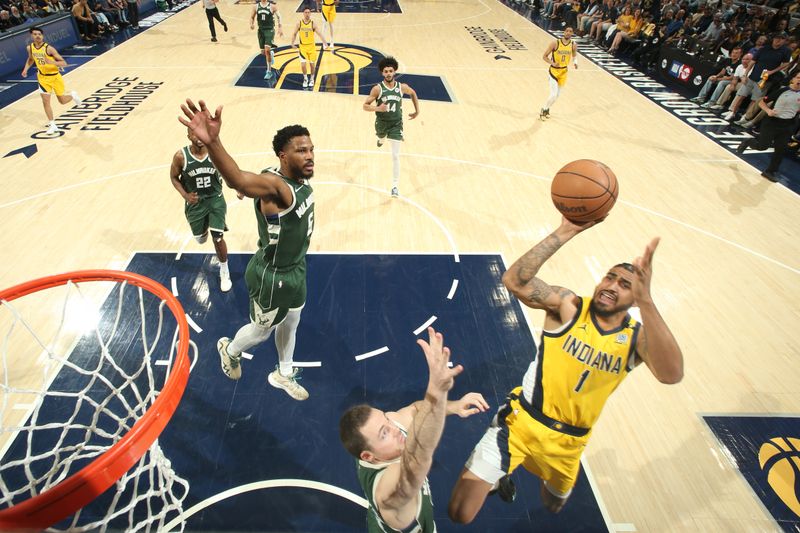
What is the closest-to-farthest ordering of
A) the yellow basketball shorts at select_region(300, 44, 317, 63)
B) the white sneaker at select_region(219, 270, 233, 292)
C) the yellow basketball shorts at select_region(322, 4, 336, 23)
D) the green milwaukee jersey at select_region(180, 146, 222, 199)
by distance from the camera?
the green milwaukee jersey at select_region(180, 146, 222, 199), the white sneaker at select_region(219, 270, 233, 292), the yellow basketball shorts at select_region(300, 44, 317, 63), the yellow basketball shorts at select_region(322, 4, 336, 23)

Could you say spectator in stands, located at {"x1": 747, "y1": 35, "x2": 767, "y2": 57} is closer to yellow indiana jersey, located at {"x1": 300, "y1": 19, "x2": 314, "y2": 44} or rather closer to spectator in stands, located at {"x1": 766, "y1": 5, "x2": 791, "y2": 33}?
spectator in stands, located at {"x1": 766, "y1": 5, "x2": 791, "y2": 33}

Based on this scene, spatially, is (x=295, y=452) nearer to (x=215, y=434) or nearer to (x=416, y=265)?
(x=215, y=434)

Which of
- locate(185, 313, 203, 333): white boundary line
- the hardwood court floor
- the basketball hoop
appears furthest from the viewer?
locate(185, 313, 203, 333): white boundary line

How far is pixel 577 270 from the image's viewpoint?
5.89 m

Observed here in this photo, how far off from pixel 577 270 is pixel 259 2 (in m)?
10.9

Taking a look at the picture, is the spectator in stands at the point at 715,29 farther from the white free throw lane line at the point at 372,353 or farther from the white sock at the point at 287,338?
the white sock at the point at 287,338

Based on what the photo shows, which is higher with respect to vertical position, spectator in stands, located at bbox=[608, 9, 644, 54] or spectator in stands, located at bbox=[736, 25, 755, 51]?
spectator in stands, located at bbox=[736, 25, 755, 51]

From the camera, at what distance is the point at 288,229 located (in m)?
3.31

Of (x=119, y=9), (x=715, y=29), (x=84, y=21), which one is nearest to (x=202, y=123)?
(x=715, y=29)

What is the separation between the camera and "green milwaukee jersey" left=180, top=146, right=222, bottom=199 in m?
4.72

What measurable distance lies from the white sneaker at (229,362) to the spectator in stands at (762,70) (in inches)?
469

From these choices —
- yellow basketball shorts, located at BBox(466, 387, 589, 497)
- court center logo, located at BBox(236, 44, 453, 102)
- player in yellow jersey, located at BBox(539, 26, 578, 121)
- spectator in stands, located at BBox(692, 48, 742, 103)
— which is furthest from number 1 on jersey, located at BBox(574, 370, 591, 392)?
spectator in stands, located at BBox(692, 48, 742, 103)

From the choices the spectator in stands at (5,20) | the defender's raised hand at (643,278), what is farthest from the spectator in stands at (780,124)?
the spectator in stands at (5,20)

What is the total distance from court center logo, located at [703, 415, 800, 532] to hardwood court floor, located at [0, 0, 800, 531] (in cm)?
11
